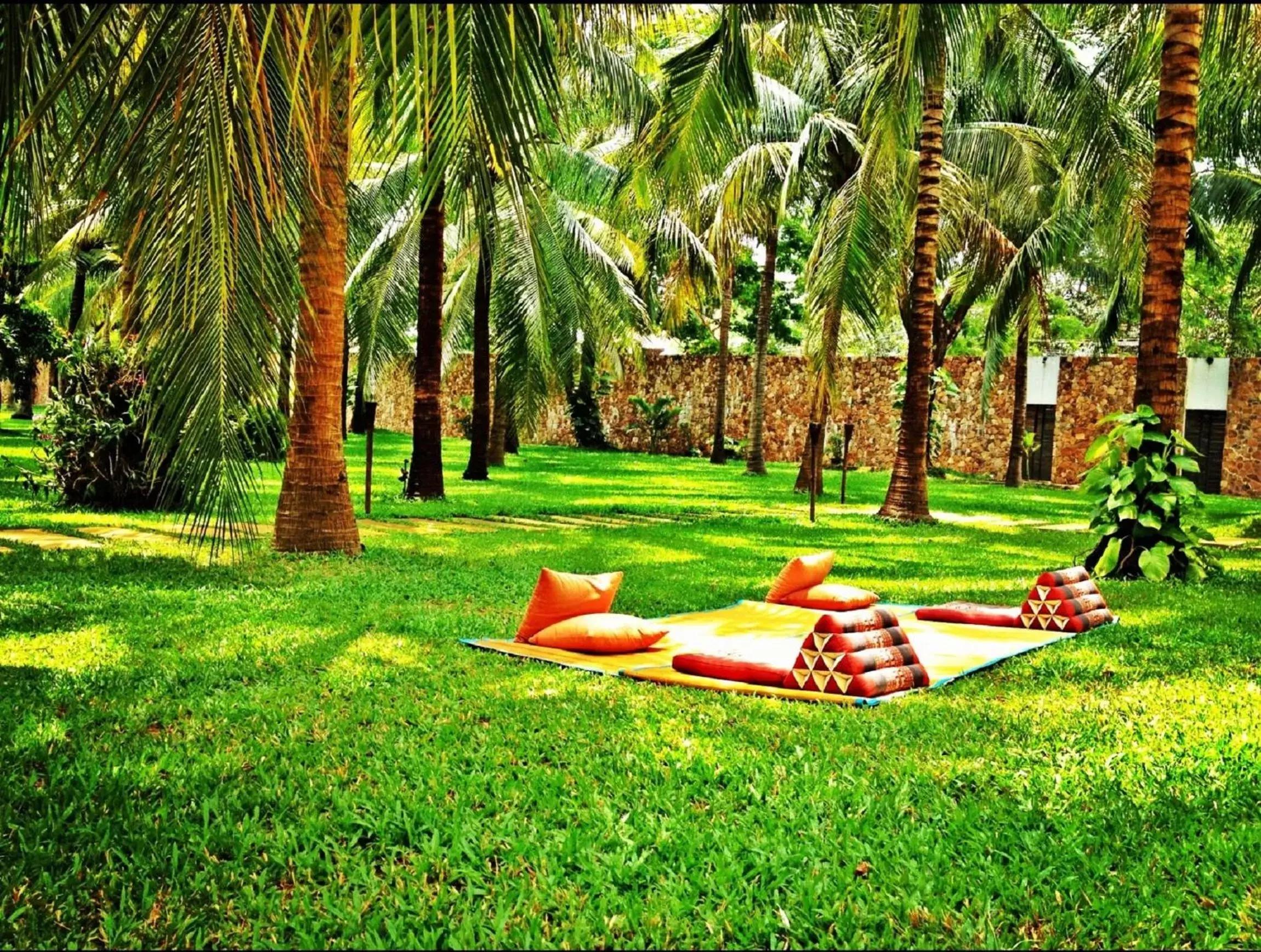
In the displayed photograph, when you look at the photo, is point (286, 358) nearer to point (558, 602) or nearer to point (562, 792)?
point (562, 792)

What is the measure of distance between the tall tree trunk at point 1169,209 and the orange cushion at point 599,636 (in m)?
4.77

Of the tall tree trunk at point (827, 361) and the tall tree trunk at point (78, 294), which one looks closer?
the tall tree trunk at point (827, 361)

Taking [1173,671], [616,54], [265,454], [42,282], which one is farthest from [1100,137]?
[42,282]

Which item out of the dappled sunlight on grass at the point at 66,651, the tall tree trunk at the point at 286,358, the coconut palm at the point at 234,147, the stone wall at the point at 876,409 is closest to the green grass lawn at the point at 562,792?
the dappled sunlight on grass at the point at 66,651

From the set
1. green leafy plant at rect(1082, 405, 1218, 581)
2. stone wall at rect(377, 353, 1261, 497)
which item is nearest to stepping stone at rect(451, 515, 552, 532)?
green leafy plant at rect(1082, 405, 1218, 581)

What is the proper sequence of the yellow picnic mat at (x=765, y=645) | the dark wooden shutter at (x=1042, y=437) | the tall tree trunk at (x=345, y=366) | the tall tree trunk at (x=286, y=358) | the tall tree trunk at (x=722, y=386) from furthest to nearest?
1. the tall tree trunk at (x=722, y=386)
2. the dark wooden shutter at (x=1042, y=437)
3. the tall tree trunk at (x=345, y=366)
4. the yellow picnic mat at (x=765, y=645)
5. the tall tree trunk at (x=286, y=358)

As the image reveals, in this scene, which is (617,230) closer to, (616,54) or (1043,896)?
(616,54)

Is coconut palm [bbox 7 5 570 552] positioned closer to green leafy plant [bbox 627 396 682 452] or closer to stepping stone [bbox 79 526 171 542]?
stepping stone [bbox 79 526 171 542]

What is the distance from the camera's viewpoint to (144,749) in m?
3.67

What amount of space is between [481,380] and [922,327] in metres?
6.55

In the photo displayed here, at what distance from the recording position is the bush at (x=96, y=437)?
32.6ft

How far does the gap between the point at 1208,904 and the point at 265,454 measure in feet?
11.7

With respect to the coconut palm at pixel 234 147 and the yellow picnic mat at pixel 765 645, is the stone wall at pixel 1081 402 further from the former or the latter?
the coconut palm at pixel 234 147

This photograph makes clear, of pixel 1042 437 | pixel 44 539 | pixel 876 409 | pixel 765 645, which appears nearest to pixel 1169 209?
pixel 765 645
